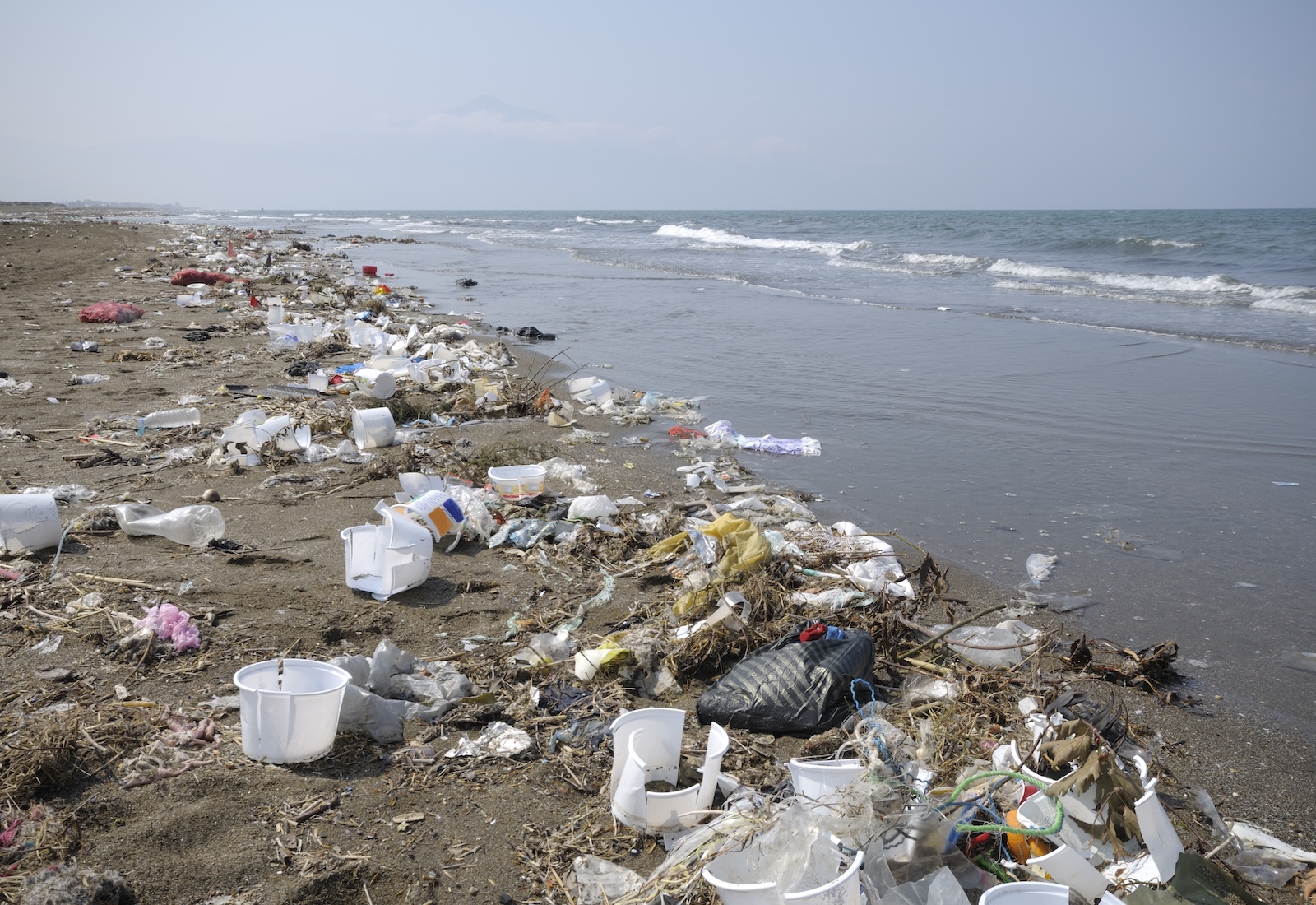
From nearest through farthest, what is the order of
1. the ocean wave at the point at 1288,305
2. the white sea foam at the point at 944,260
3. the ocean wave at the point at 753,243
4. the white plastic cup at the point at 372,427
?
the white plastic cup at the point at 372,427 → the ocean wave at the point at 1288,305 → the white sea foam at the point at 944,260 → the ocean wave at the point at 753,243

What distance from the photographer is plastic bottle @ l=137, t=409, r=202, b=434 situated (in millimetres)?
6109

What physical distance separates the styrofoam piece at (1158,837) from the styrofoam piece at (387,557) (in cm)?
303

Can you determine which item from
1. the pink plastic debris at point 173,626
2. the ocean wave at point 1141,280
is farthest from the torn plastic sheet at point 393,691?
the ocean wave at point 1141,280

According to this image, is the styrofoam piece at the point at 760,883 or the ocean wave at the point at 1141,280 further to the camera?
the ocean wave at the point at 1141,280

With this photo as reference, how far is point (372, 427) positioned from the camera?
5.92m

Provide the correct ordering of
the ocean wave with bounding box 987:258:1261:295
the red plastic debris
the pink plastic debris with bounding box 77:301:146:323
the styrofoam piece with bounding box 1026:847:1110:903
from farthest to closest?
the ocean wave with bounding box 987:258:1261:295 → the red plastic debris → the pink plastic debris with bounding box 77:301:146:323 → the styrofoam piece with bounding box 1026:847:1110:903

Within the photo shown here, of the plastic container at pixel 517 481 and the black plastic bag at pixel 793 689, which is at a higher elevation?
the plastic container at pixel 517 481

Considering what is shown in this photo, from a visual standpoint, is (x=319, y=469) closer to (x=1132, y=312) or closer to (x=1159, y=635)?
(x=1159, y=635)

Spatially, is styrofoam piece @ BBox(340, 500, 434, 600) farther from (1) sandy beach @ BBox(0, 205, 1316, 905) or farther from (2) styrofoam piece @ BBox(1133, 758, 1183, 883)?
(2) styrofoam piece @ BBox(1133, 758, 1183, 883)

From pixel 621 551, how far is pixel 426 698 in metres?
1.59

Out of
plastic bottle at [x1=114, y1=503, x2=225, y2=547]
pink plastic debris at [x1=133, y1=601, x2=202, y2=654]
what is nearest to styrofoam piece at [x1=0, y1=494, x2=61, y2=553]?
plastic bottle at [x1=114, y1=503, x2=225, y2=547]

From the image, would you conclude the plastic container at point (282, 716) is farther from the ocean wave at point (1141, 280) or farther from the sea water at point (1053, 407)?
the ocean wave at point (1141, 280)

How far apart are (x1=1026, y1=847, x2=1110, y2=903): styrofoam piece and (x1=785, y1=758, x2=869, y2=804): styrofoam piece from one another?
472 millimetres

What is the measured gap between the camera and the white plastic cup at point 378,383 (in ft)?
23.1
